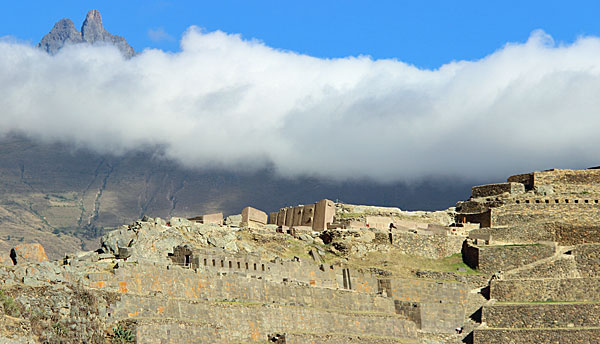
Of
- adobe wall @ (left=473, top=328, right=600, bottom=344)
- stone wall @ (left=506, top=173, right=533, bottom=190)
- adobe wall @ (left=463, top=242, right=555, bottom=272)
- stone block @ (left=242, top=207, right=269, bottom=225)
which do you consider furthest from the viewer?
stone wall @ (left=506, top=173, right=533, bottom=190)

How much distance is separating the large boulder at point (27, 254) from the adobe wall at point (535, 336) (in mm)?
22703

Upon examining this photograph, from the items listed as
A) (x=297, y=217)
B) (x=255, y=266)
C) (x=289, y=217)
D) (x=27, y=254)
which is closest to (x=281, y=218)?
(x=289, y=217)

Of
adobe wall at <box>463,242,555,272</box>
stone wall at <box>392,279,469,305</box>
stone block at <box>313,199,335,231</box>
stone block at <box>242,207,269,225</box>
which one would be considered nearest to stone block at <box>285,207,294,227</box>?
stone block at <box>313,199,335,231</box>

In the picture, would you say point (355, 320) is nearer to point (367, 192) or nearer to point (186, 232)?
point (186, 232)

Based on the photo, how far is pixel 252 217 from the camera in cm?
6619

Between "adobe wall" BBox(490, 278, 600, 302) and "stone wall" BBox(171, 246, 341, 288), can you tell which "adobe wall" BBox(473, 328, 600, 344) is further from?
"stone wall" BBox(171, 246, 341, 288)

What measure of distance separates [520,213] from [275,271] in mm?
20819

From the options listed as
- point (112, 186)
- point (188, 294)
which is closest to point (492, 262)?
point (188, 294)

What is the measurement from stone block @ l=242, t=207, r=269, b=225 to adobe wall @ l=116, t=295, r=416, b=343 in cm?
1464

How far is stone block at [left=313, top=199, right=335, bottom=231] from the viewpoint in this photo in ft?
224

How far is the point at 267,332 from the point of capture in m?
46.2

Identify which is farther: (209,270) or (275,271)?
(275,271)

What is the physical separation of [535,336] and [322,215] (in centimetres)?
1944

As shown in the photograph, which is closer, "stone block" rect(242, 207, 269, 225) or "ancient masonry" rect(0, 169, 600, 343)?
"ancient masonry" rect(0, 169, 600, 343)
